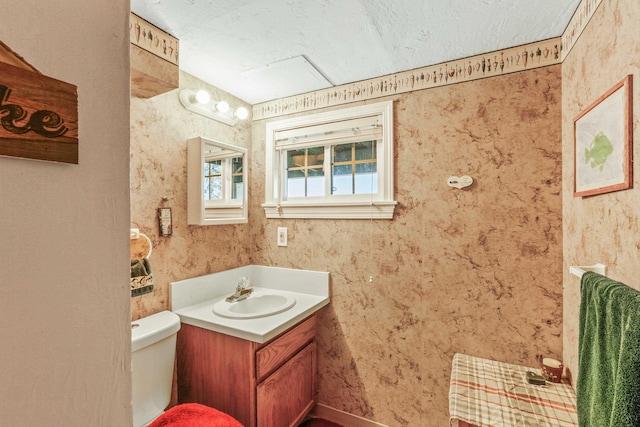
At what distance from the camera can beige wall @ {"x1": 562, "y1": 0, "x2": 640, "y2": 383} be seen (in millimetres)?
865

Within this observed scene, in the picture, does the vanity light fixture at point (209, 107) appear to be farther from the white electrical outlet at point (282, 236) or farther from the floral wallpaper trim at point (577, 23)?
the floral wallpaper trim at point (577, 23)

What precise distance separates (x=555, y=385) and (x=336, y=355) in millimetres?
1172

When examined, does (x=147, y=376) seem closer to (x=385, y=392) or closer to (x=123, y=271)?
(x=123, y=271)

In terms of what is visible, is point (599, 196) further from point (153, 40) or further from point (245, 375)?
point (153, 40)

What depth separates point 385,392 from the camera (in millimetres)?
1815

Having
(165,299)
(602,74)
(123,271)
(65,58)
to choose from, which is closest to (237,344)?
(165,299)

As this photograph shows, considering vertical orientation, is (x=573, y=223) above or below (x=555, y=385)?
above

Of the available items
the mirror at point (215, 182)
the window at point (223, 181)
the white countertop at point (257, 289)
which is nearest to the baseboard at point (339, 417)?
the white countertop at point (257, 289)

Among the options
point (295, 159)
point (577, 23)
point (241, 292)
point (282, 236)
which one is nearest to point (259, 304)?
point (241, 292)

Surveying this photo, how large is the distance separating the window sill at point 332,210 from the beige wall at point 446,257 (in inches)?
2.1

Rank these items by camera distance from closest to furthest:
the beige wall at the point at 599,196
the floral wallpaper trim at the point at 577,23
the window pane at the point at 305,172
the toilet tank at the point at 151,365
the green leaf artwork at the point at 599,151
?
the beige wall at the point at 599,196
the green leaf artwork at the point at 599,151
the floral wallpaper trim at the point at 577,23
the toilet tank at the point at 151,365
the window pane at the point at 305,172

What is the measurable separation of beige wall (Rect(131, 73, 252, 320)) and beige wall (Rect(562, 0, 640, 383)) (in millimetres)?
1944

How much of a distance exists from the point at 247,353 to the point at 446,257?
1193 millimetres

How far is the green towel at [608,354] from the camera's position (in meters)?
0.61
